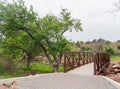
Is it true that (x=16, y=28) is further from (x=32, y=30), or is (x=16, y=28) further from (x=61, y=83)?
(x=61, y=83)

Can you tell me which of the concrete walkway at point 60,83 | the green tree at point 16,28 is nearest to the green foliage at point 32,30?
the green tree at point 16,28

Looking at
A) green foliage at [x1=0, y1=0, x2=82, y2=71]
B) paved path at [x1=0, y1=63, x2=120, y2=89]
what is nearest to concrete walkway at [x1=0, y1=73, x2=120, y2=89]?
paved path at [x1=0, y1=63, x2=120, y2=89]

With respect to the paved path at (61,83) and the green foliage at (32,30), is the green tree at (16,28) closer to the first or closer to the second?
the green foliage at (32,30)

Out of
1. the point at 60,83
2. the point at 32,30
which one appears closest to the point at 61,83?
the point at 60,83

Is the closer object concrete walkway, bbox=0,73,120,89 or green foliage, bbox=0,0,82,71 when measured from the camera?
concrete walkway, bbox=0,73,120,89

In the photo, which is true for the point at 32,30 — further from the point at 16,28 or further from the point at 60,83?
the point at 60,83

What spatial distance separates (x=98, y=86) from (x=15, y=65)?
1994 cm

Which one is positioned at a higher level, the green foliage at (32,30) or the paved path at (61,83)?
the green foliage at (32,30)

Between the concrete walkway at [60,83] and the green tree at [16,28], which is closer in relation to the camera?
the concrete walkway at [60,83]

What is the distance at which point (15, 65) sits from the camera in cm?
3094

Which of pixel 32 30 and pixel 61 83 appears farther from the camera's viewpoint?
pixel 32 30

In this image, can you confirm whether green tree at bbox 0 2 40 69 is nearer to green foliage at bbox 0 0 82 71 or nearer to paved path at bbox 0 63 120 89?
green foliage at bbox 0 0 82 71

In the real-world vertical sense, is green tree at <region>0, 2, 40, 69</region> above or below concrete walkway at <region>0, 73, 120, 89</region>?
above

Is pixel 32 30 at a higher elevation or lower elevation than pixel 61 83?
higher
